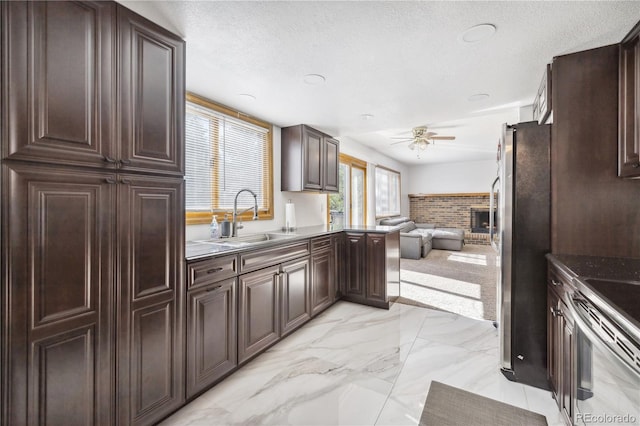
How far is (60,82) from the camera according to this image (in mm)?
1218

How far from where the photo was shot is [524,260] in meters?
2.02

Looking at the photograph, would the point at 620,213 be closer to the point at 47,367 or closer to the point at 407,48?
the point at 407,48

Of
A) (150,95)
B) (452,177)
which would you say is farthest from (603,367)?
(452,177)

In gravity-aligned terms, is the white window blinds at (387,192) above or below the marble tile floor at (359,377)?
above

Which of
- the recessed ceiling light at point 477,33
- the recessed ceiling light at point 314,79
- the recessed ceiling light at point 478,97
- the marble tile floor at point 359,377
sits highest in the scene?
the recessed ceiling light at point 478,97

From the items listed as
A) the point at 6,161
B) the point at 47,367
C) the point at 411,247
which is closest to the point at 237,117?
the point at 6,161

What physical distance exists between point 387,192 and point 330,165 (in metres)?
4.19

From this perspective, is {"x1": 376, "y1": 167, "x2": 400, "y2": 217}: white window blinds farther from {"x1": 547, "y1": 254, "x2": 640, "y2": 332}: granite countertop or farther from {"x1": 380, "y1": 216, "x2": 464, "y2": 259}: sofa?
{"x1": 547, "y1": 254, "x2": 640, "y2": 332}: granite countertop

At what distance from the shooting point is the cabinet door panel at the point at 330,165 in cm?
400

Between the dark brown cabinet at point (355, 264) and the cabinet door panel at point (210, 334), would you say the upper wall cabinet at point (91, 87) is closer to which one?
the cabinet door panel at point (210, 334)

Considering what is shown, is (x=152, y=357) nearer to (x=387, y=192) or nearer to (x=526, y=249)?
(x=526, y=249)

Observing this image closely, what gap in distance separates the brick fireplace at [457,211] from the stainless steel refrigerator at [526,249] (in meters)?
7.16

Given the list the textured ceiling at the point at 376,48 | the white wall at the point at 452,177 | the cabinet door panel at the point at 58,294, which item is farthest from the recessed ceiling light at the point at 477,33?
the white wall at the point at 452,177

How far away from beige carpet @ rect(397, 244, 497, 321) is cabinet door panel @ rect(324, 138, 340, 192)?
5.90ft
